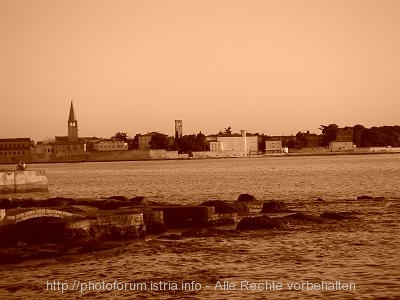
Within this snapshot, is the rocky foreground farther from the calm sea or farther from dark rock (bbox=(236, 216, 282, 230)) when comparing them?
the calm sea

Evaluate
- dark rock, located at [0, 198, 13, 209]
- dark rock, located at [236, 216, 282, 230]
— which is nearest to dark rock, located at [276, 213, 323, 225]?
dark rock, located at [236, 216, 282, 230]

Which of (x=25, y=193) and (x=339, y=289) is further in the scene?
(x=25, y=193)

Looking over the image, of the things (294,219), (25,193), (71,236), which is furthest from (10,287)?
(25,193)

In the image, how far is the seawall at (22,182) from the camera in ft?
180

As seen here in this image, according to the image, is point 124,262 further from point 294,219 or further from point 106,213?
point 294,219

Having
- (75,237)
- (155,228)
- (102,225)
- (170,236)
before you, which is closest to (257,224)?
(170,236)

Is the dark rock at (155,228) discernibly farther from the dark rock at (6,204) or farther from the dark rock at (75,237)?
the dark rock at (6,204)

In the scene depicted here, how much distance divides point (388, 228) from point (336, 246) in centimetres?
531

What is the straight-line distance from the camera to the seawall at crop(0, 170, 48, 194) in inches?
2165

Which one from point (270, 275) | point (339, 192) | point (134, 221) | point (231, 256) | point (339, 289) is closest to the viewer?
point (339, 289)

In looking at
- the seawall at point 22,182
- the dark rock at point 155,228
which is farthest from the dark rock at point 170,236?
the seawall at point 22,182

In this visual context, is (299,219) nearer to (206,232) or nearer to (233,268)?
(206,232)

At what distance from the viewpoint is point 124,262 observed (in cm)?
2056

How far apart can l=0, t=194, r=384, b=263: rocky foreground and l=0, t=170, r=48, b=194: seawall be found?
2519 cm
